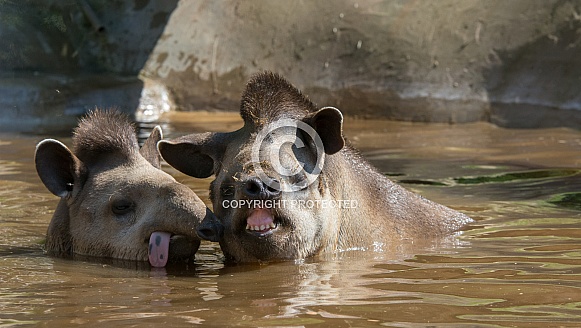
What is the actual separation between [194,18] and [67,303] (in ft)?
48.1

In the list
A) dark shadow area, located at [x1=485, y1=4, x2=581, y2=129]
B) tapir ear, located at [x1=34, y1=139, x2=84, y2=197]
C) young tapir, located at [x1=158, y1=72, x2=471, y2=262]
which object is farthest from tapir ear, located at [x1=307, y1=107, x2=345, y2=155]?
dark shadow area, located at [x1=485, y1=4, x2=581, y2=129]

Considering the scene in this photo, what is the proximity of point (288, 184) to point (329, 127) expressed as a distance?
0.76 meters

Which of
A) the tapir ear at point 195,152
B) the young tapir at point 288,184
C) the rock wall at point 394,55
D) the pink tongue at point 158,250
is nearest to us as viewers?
the young tapir at point 288,184

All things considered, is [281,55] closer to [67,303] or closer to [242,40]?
[242,40]

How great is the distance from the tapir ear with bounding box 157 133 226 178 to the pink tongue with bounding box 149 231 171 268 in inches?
32.8

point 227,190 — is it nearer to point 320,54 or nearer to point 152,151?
point 152,151

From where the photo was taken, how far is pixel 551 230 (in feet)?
30.5

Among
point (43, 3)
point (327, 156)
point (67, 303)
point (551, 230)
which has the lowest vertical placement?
point (67, 303)

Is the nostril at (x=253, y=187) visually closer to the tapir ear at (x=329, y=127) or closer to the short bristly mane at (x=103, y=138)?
the tapir ear at (x=329, y=127)

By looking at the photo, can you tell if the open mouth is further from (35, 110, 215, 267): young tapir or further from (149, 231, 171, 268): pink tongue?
(149, 231, 171, 268): pink tongue

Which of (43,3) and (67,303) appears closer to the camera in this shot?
(67,303)

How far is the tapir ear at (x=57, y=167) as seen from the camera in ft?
28.1

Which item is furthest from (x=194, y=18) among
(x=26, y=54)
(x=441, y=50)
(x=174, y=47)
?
(x=441, y=50)

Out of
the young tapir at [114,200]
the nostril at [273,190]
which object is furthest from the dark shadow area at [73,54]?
the nostril at [273,190]
